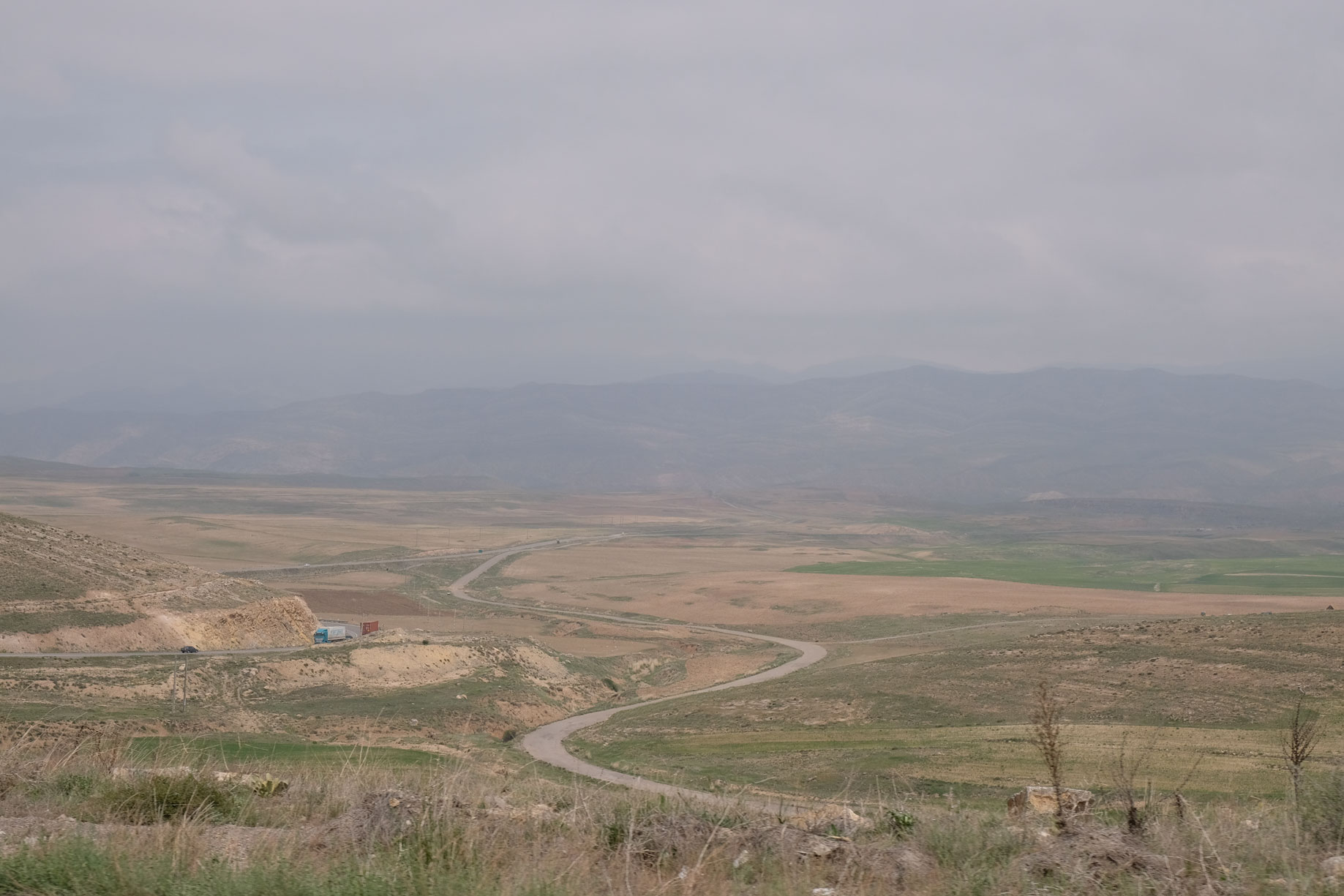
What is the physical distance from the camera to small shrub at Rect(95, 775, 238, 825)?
31.0ft

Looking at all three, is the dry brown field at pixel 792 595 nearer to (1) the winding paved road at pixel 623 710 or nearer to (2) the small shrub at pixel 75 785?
(1) the winding paved road at pixel 623 710

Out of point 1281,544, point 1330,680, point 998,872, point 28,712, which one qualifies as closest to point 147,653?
point 28,712

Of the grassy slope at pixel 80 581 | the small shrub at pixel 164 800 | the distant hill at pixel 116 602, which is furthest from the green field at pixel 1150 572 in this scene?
the small shrub at pixel 164 800

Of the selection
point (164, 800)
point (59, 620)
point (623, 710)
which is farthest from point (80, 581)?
point (164, 800)

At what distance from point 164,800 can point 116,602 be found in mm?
46529

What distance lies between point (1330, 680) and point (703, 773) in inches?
991

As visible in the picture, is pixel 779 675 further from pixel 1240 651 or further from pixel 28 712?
pixel 28 712

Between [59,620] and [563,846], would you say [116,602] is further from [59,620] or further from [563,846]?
[563,846]

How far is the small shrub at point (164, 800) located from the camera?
9.44 metres

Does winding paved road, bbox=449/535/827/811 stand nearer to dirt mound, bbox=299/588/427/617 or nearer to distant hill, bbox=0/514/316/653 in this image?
dirt mound, bbox=299/588/427/617

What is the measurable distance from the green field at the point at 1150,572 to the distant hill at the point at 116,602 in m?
74.5

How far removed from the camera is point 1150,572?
129625 mm

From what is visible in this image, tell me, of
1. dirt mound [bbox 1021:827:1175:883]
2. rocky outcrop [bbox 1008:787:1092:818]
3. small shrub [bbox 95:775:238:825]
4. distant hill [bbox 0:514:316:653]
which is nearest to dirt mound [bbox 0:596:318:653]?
distant hill [bbox 0:514:316:653]

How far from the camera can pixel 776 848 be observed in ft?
29.3
